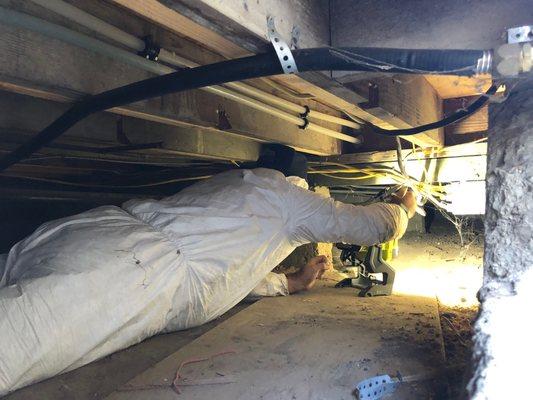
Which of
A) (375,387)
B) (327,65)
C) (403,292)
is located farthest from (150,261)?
(403,292)

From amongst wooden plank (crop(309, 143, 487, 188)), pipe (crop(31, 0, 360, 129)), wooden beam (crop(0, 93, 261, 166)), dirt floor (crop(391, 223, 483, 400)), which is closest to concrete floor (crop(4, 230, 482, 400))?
dirt floor (crop(391, 223, 483, 400))

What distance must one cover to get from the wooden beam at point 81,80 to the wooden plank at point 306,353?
2.93 feet

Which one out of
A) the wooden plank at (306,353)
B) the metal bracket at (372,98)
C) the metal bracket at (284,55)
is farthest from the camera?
the metal bracket at (372,98)

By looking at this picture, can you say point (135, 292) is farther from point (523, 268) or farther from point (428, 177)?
point (428, 177)

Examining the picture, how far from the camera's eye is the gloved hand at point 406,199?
252 centimetres

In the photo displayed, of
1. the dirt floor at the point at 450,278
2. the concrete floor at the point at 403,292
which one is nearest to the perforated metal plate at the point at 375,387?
the dirt floor at the point at 450,278

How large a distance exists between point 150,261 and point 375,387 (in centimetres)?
88

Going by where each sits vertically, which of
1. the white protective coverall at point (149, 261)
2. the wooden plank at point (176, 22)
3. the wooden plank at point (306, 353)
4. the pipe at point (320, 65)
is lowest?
the wooden plank at point (306, 353)

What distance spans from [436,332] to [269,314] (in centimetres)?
73

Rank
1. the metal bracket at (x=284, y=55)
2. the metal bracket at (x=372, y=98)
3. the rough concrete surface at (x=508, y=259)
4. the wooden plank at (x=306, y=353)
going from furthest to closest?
the metal bracket at (x=372, y=98)
the wooden plank at (x=306, y=353)
the metal bracket at (x=284, y=55)
the rough concrete surface at (x=508, y=259)

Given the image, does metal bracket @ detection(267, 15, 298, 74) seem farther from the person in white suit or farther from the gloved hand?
the gloved hand

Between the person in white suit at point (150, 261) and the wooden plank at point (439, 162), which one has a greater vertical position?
the wooden plank at point (439, 162)

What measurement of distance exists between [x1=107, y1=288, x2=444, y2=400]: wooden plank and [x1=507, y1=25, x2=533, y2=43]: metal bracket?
0.86 metres

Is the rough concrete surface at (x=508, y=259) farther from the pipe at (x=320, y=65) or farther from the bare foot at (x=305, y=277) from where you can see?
the bare foot at (x=305, y=277)
